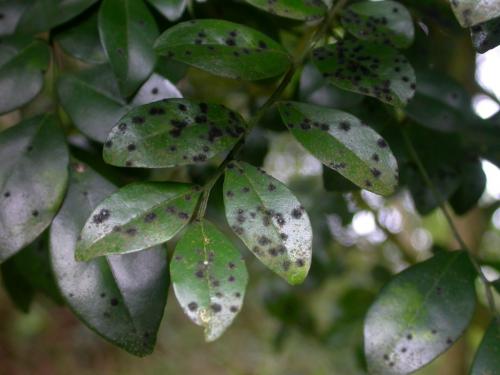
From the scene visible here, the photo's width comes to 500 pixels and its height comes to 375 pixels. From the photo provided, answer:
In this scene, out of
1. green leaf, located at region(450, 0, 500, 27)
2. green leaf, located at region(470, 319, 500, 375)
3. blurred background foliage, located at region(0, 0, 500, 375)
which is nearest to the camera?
green leaf, located at region(450, 0, 500, 27)

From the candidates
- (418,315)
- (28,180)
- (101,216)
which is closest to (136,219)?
(101,216)

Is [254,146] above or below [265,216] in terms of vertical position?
below

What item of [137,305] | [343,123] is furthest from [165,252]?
[343,123]

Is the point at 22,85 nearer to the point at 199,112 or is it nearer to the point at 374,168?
the point at 199,112

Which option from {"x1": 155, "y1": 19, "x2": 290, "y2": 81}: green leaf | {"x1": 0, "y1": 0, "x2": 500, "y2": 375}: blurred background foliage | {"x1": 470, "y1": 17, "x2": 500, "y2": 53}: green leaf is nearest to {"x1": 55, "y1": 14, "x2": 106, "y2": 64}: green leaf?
{"x1": 0, "y1": 0, "x2": 500, "y2": 375}: blurred background foliage

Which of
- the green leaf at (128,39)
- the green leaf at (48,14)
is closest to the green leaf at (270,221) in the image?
the green leaf at (128,39)

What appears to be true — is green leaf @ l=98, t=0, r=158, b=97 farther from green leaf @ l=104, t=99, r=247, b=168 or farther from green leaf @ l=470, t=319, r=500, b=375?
green leaf @ l=470, t=319, r=500, b=375
